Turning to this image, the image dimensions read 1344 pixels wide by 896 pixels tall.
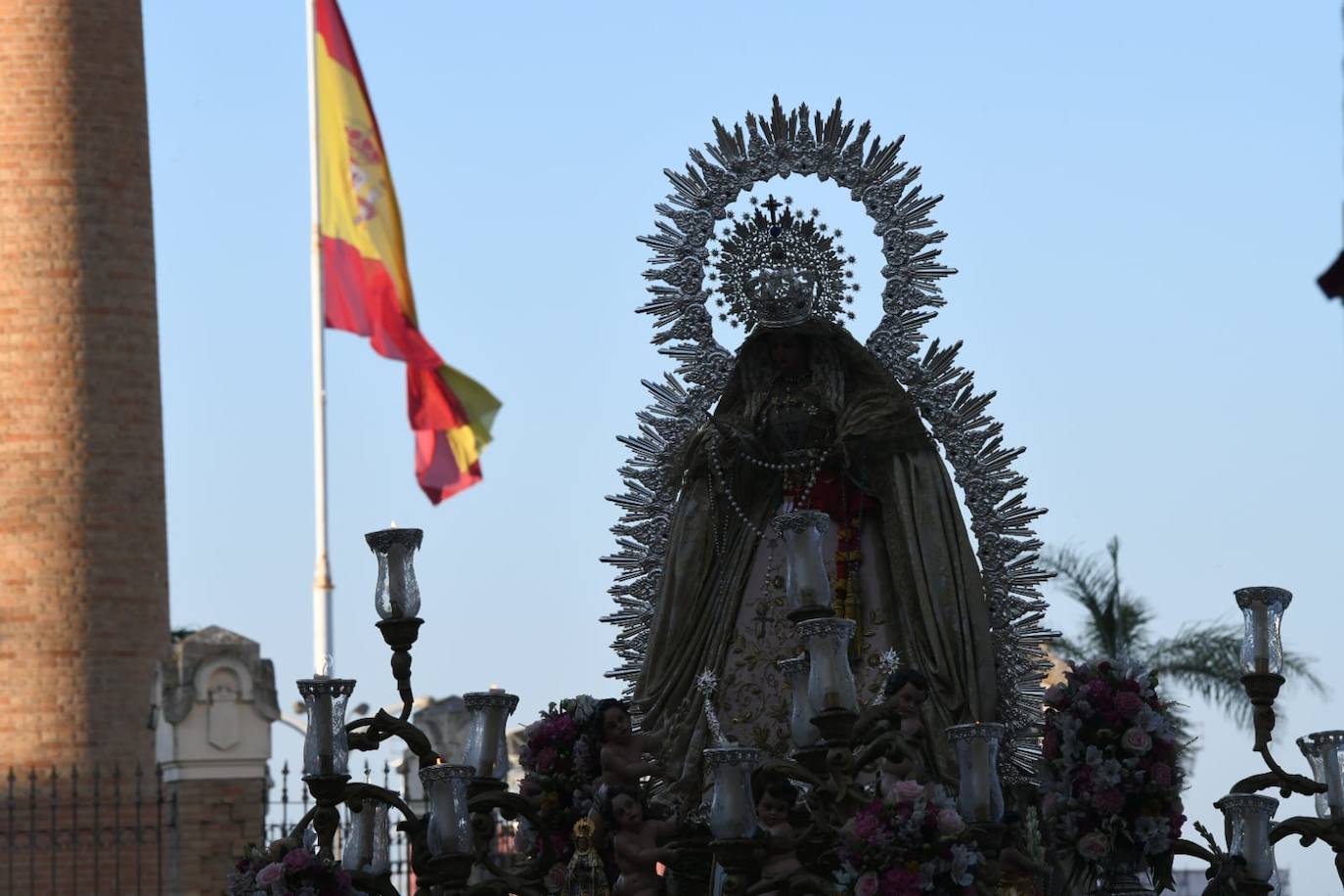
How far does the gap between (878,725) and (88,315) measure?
10872 mm

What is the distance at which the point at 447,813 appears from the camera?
850 centimetres

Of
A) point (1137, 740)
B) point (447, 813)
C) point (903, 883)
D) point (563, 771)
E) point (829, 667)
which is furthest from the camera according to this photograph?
point (563, 771)

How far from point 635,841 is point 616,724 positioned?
510mm

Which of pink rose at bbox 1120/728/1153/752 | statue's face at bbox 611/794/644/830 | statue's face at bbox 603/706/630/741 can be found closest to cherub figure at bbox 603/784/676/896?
statue's face at bbox 611/794/644/830

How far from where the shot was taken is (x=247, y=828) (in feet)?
55.1

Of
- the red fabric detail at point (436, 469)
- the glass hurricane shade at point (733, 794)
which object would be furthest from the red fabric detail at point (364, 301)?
the glass hurricane shade at point (733, 794)

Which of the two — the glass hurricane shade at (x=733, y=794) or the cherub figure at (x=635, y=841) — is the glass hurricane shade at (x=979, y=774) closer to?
the glass hurricane shade at (x=733, y=794)

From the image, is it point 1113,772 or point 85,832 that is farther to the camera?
point 85,832

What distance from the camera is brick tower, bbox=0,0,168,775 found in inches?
704

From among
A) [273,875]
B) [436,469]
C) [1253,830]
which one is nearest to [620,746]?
[273,875]

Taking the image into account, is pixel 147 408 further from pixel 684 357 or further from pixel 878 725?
pixel 878 725

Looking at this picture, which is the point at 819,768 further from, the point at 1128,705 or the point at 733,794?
the point at 1128,705

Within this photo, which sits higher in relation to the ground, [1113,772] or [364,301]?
[364,301]

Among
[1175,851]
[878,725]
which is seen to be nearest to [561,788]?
[878,725]
